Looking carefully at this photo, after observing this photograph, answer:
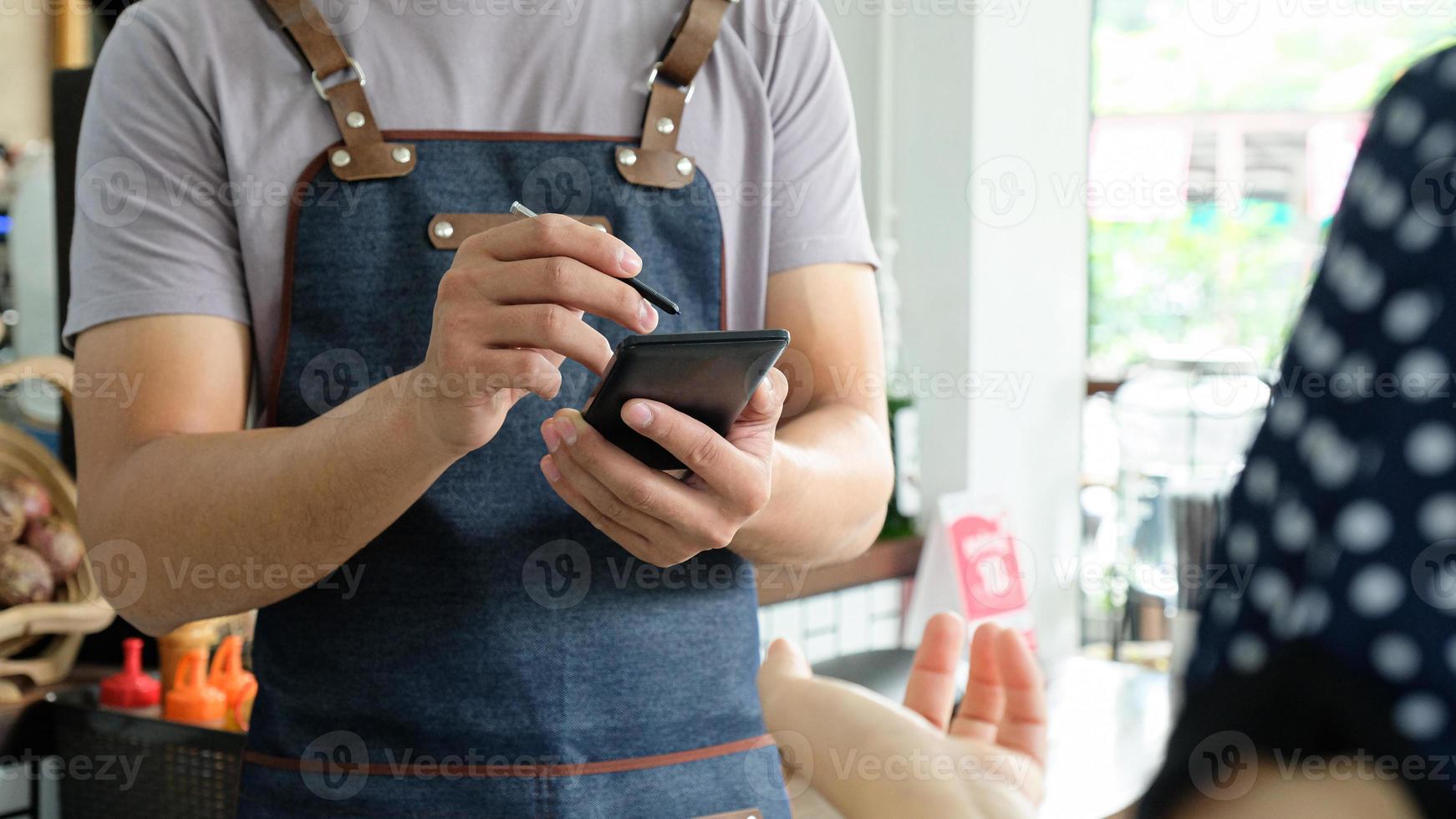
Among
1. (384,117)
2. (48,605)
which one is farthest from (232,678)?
(384,117)

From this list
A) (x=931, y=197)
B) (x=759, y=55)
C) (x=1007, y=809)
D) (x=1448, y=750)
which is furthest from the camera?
(x=931, y=197)

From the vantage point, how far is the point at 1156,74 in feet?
14.2

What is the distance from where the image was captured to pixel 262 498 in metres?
0.87

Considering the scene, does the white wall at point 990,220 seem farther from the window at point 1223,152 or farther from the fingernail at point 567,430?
the fingernail at point 567,430

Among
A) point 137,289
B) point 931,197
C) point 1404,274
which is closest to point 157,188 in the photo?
point 137,289

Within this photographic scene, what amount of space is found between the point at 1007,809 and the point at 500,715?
1.40ft

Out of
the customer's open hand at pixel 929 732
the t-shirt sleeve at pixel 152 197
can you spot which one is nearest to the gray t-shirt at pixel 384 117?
the t-shirt sleeve at pixel 152 197

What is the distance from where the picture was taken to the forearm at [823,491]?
909 millimetres

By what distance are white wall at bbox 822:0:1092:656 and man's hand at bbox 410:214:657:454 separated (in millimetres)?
2616

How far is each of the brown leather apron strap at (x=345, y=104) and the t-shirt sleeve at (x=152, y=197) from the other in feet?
0.28

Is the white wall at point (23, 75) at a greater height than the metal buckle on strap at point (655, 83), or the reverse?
the white wall at point (23, 75)

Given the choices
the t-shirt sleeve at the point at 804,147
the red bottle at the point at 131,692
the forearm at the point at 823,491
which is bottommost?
the red bottle at the point at 131,692

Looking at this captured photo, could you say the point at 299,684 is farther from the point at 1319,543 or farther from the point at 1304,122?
the point at 1304,122

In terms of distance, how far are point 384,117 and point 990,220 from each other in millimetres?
2551
